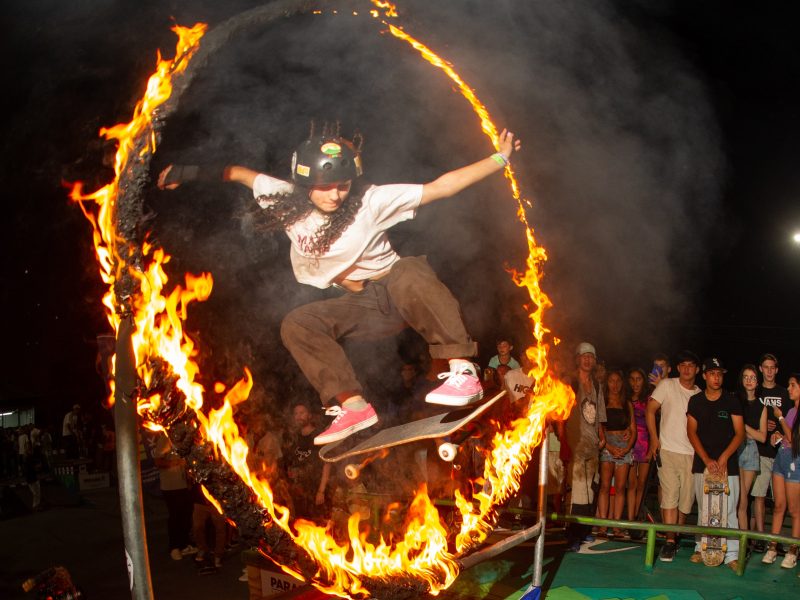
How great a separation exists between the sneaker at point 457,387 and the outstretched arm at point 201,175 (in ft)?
4.77

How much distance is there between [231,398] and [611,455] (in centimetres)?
518

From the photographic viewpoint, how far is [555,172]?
623cm

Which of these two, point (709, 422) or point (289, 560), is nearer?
point (289, 560)

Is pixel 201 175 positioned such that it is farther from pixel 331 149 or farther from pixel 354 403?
pixel 354 403

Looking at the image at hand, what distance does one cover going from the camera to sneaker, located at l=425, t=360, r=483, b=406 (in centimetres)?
354

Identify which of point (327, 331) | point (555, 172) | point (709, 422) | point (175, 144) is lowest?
point (709, 422)

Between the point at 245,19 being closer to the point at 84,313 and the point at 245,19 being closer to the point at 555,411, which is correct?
the point at 84,313

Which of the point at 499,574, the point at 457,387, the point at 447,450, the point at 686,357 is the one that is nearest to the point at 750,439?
the point at 686,357

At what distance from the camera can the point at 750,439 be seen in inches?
264

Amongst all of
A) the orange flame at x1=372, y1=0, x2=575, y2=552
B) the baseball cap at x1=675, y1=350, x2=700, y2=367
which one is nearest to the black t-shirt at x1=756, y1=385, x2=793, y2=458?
the baseball cap at x1=675, y1=350, x2=700, y2=367

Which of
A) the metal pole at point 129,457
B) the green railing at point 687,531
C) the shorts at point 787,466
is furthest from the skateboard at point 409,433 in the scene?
the shorts at point 787,466

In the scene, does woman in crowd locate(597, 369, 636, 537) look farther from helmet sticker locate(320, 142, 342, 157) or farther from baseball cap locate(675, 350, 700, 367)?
helmet sticker locate(320, 142, 342, 157)

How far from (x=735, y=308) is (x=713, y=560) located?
7.22m

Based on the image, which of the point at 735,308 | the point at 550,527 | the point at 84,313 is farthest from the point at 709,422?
the point at 735,308
